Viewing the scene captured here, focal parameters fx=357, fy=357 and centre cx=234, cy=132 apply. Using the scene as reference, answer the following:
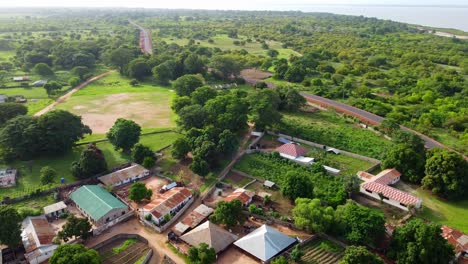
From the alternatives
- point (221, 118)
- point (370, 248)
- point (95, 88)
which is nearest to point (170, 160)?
point (221, 118)

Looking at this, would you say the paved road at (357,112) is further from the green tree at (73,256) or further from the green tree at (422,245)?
the green tree at (73,256)

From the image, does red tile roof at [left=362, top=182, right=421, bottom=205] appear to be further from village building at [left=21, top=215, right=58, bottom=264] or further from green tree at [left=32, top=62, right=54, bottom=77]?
green tree at [left=32, top=62, right=54, bottom=77]

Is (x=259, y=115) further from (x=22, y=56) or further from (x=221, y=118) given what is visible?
(x=22, y=56)

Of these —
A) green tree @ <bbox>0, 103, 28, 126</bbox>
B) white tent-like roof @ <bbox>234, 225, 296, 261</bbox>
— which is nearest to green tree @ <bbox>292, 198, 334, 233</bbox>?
white tent-like roof @ <bbox>234, 225, 296, 261</bbox>

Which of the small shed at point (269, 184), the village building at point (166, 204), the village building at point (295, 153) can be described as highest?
the village building at point (295, 153)

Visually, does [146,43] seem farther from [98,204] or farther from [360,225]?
[360,225]

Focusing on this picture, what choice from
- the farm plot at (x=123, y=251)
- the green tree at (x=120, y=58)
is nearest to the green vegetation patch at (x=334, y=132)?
the farm plot at (x=123, y=251)

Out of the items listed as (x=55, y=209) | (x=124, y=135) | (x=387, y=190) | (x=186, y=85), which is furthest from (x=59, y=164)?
(x=387, y=190)
